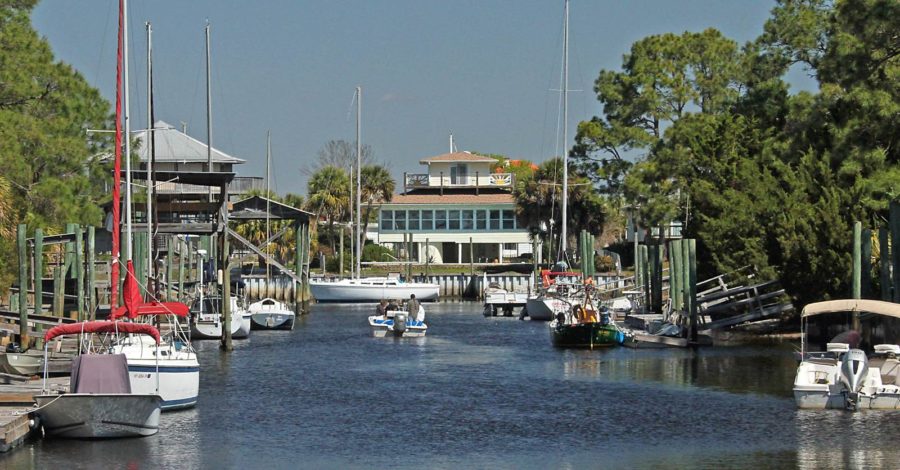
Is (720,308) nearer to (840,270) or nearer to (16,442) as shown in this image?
(840,270)

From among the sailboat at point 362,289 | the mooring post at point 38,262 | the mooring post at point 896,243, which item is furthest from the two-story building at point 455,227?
the mooring post at point 896,243

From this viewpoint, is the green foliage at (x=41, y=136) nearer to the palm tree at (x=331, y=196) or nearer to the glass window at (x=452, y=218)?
the palm tree at (x=331, y=196)

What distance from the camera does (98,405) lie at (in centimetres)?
2822

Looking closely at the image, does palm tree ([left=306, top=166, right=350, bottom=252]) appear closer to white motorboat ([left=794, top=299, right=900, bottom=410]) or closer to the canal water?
the canal water

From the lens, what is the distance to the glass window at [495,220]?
389 feet

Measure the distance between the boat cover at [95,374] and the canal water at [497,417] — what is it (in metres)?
1.17

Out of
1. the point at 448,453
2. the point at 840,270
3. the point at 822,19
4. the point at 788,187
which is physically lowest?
the point at 448,453

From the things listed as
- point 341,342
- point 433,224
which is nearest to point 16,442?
point 341,342

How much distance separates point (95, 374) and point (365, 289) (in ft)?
214

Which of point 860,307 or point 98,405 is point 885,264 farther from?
point 98,405

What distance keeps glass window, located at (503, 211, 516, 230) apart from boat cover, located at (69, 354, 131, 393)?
9013 centimetres

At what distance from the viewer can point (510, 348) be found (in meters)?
56.5

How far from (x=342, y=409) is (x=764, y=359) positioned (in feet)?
59.7

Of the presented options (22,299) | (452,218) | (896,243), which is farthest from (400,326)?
(452,218)
